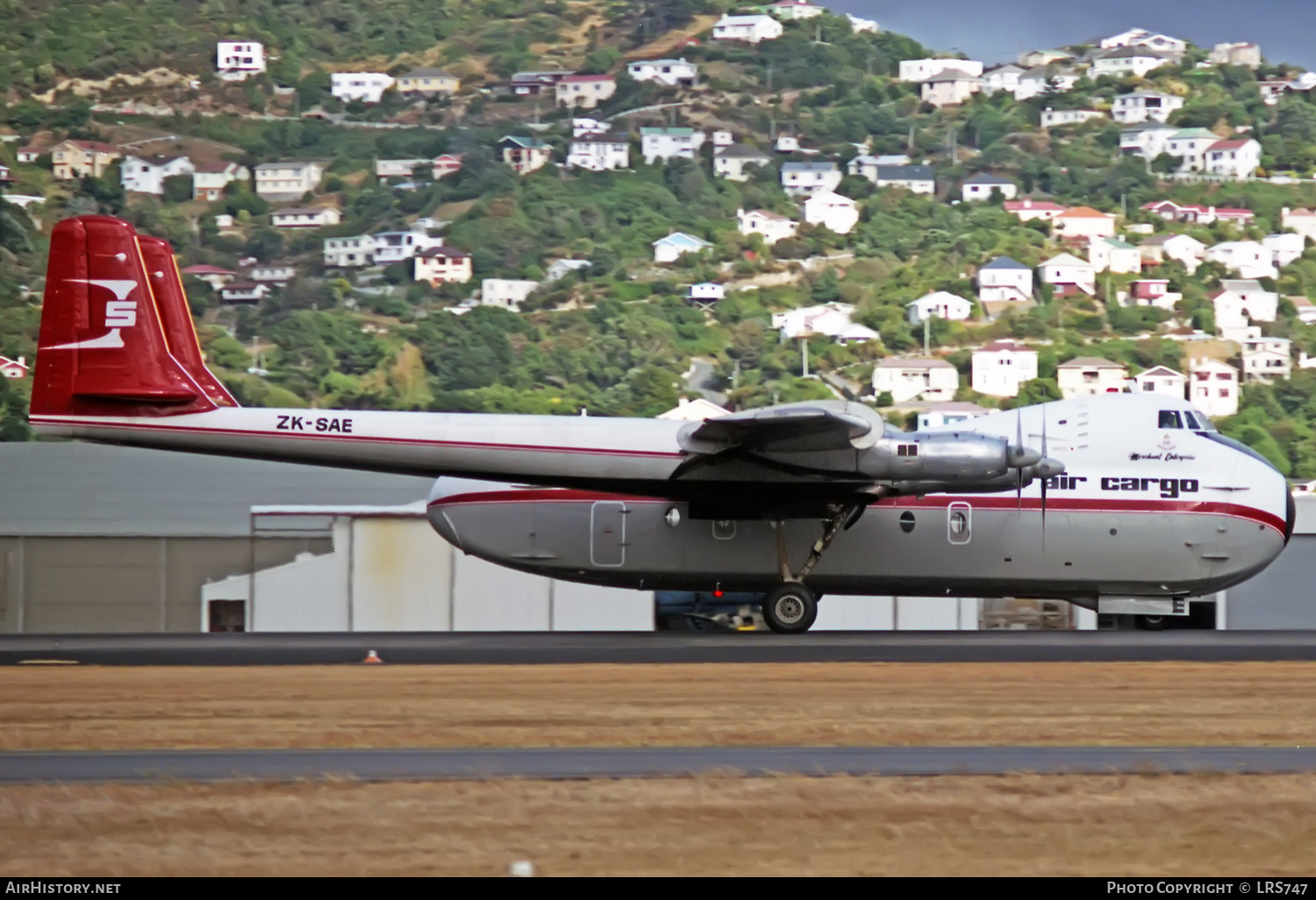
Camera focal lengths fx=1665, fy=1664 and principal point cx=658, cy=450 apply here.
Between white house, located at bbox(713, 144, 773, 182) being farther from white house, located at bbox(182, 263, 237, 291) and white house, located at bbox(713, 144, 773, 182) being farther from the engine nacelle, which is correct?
the engine nacelle

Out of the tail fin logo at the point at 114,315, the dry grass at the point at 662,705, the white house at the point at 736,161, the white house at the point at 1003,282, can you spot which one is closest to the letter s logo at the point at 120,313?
the tail fin logo at the point at 114,315

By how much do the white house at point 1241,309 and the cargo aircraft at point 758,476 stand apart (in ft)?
454

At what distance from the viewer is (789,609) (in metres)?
28.6

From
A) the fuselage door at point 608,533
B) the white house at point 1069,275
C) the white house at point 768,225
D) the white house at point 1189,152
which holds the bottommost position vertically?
the fuselage door at point 608,533

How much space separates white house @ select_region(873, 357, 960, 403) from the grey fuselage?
10276cm

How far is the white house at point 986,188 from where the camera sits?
187 meters

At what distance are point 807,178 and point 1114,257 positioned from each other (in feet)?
128

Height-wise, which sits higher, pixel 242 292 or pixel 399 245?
pixel 399 245

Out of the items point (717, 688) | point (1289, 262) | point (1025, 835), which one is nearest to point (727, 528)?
point (717, 688)

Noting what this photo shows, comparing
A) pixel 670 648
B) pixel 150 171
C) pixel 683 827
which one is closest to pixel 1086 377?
pixel 150 171

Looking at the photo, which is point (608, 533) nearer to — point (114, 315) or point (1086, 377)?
point (114, 315)

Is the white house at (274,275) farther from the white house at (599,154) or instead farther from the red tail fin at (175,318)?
the red tail fin at (175,318)

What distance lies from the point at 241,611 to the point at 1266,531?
2269 cm

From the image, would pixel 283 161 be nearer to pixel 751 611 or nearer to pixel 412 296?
pixel 412 296
